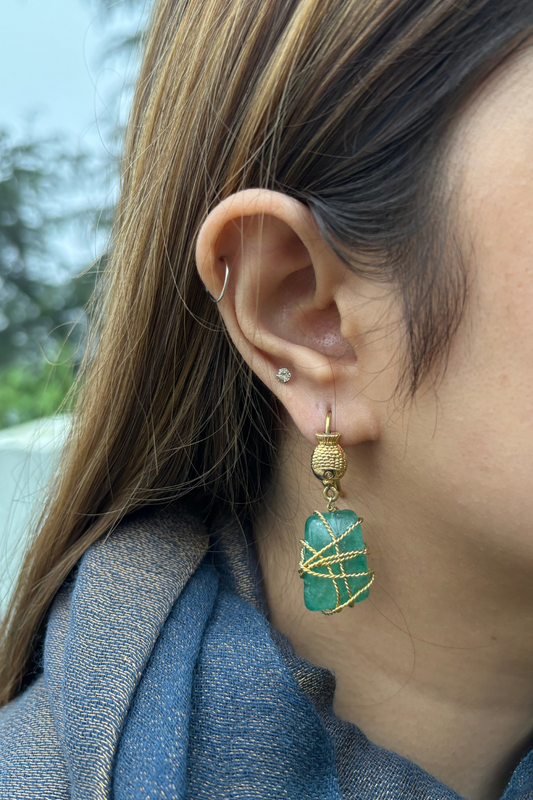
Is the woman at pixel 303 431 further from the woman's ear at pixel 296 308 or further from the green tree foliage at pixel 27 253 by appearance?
the green tree foliage at pixel 27 253

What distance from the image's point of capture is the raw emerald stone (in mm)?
921

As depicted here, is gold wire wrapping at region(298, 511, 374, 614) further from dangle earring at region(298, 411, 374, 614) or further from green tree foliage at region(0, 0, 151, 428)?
green tree foliage at region(0, 0, 151, 428)

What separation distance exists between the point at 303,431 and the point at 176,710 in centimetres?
41

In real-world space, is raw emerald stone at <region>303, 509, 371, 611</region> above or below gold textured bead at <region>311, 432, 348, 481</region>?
below

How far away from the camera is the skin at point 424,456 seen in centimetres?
78

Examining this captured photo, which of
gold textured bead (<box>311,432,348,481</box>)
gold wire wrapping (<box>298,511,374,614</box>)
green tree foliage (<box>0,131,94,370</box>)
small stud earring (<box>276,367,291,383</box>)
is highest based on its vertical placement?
green tree foliage (<box>0,131,94,370</box>)

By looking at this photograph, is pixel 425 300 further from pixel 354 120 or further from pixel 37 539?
pixel 37 539

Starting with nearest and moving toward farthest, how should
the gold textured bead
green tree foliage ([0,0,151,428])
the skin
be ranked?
the skin
the gold textured bead
green tree foliage ([0,0,151,428])

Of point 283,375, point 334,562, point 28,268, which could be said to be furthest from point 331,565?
point 28,268

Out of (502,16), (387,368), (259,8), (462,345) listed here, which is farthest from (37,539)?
(502,16)

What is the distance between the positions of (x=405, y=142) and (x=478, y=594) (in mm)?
683

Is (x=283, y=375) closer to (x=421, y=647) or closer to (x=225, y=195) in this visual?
(x=225, y=195)

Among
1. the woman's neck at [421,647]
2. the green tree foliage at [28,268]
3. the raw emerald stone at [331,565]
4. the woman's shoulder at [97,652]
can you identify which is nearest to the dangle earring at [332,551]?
the raw emerald stone at [331,565]

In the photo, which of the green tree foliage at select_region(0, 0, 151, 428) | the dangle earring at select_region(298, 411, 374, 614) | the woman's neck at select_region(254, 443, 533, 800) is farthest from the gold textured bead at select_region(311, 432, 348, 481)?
the green tree foliage at select_region(0, 0, 151, 428)
